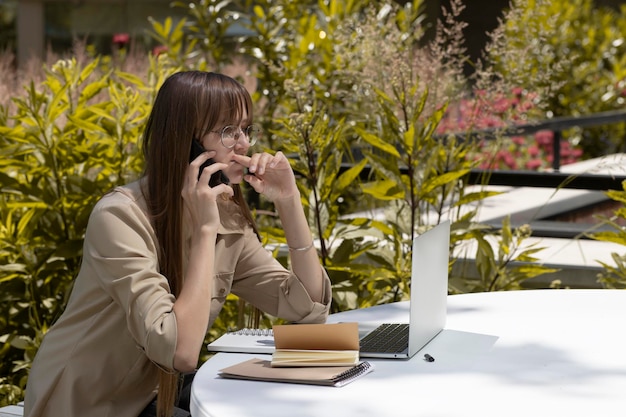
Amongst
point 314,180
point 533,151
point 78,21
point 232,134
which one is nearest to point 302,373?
point 232,134

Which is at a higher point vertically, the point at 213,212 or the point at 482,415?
the point at 213,212

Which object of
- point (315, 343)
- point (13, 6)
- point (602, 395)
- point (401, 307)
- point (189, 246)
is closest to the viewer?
point (602, 395)

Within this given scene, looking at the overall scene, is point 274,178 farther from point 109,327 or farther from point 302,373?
point 302,373

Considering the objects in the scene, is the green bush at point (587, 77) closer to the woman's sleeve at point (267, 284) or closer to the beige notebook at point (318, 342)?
the woman's sleeve at point (267, 284)

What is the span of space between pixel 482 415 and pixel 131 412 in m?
0.87

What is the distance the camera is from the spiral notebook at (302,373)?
188 cm

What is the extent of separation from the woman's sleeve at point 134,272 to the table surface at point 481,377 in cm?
12

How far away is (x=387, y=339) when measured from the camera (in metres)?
2.17

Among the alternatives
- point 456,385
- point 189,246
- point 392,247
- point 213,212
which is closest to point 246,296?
point 189,246

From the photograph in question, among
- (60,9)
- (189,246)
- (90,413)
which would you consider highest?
(60,9)

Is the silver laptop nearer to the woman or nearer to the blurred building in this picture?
the woman

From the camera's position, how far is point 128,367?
2.28m

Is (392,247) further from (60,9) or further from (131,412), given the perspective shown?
(60,9)

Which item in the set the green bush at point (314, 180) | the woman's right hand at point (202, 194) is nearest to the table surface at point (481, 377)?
the woman's right hand at point (202, 194)
